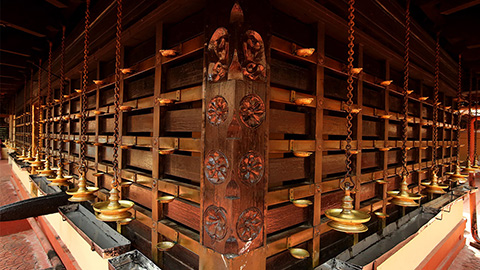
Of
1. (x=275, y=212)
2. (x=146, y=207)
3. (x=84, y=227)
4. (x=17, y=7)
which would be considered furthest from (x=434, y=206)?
(x=17, y=7)

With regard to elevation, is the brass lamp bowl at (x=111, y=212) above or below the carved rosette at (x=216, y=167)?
below

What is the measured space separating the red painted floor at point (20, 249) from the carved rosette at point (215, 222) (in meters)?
6.52

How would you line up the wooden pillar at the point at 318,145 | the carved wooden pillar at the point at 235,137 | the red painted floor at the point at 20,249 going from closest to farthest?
the carved wooden pillar at the point at 235,137, the wooden pillar at the point at 318,145, the red painted floor at the point at 20,249

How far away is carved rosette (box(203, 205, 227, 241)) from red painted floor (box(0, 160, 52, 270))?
652 cm

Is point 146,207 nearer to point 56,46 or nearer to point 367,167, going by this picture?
point 367,167

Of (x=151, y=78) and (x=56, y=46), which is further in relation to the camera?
(x=56, y=46)

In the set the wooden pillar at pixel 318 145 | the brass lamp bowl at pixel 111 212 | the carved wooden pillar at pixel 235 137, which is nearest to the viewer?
the carved wooden pillar at pixel 235 137

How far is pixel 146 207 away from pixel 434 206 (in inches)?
261

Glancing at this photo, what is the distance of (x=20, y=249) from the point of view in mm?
6695

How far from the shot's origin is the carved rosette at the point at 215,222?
1.96 meters

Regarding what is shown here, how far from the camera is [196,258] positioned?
2.50m

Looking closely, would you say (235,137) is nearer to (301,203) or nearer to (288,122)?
(288,122)

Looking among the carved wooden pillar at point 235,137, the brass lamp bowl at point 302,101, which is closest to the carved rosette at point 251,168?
the carved wooden pillar at point 235,137

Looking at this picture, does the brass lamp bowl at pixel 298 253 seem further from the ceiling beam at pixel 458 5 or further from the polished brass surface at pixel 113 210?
the ceiling beam at pixel 458 5
